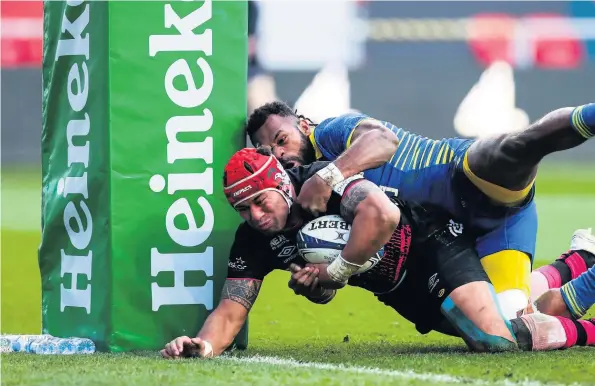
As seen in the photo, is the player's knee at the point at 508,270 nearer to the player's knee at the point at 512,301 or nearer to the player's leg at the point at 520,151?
the player's knee at the point at 512,301

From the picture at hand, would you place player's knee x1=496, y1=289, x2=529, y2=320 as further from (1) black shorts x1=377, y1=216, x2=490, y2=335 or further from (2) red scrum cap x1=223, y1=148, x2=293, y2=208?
(2) red scrum cap x1=223, y1=148, x2=293, y2=208

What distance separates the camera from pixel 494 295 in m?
5.10

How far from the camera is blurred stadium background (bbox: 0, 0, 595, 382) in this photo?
19344mm

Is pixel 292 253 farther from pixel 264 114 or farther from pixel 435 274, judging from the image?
pixel 264 114

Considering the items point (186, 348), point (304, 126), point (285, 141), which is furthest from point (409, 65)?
point (186, 348)

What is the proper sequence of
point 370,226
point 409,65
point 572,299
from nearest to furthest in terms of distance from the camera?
point 370,226
point 572,299
point 409,65

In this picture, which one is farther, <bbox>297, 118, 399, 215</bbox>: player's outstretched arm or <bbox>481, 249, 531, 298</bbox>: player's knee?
<bbox>481, 249, 531, 298</bbox>: player's knee

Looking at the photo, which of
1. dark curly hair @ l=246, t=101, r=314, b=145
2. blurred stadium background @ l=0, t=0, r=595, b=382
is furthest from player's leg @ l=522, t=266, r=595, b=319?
blurred stadium background @ l=0, t=0, r=595, b=382

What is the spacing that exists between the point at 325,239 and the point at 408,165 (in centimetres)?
77

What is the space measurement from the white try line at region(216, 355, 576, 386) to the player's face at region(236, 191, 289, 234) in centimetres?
56

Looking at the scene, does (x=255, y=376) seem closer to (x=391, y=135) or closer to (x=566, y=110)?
(x=391, y=135)

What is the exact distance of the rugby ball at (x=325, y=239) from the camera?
4.92 m

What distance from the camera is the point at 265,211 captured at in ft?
16.1

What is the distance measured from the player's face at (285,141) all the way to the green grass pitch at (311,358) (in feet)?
3.00
